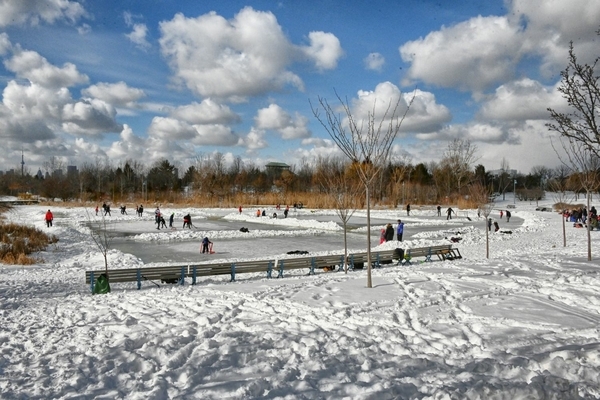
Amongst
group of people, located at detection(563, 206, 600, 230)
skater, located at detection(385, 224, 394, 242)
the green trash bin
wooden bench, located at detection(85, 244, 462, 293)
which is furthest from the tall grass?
group of people, located at detection(563, 206, 600, 230)

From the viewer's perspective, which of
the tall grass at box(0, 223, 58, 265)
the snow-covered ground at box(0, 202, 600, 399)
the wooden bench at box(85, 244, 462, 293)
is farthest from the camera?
the tall grass at box(0, 223, 58, 265)

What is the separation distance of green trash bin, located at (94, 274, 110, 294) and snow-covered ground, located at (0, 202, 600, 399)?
66 cm

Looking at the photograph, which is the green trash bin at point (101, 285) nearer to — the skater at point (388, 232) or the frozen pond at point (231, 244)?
the frozen pond at point (231, 244)

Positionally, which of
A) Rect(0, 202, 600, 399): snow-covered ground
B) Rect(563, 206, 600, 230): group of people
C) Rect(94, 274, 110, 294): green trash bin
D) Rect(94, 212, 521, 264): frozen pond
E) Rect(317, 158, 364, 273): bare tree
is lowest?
Rect(94, 212, 521, 264): frozen pond

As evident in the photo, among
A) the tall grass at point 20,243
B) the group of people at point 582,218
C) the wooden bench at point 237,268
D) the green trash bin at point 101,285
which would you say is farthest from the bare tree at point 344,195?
the group of people at point 582,218

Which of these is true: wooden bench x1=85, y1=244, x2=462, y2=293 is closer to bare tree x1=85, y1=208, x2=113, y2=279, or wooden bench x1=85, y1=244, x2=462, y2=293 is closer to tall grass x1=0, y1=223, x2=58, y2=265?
bare tree x1=85, y1=208, x2=113, y2=279

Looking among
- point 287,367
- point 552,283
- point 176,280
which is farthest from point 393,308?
point 176,280

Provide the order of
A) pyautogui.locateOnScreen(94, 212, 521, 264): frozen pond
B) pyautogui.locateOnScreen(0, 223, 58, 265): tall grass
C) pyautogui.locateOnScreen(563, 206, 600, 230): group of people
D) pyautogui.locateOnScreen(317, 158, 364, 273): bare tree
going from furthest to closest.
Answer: pyautogui.locateOnScreen(563, 206, 600, 230): group of people → pyautogui.locateOnScreen(94, 212, 521, 264): frozen pond → pyautogui.locateOnScreen(0, 223, 58, 265): tall grass → pyautogui.locateOnScreen(317, 158, 364, 273): bare tree

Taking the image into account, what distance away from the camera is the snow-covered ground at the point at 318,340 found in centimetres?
466

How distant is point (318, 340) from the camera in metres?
6.06

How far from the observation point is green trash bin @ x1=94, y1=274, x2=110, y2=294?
37.2ft

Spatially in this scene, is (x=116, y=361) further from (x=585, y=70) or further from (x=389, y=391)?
(x=585, y=70)

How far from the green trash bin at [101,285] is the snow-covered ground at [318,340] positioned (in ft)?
2.16

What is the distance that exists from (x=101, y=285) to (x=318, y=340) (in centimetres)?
768
